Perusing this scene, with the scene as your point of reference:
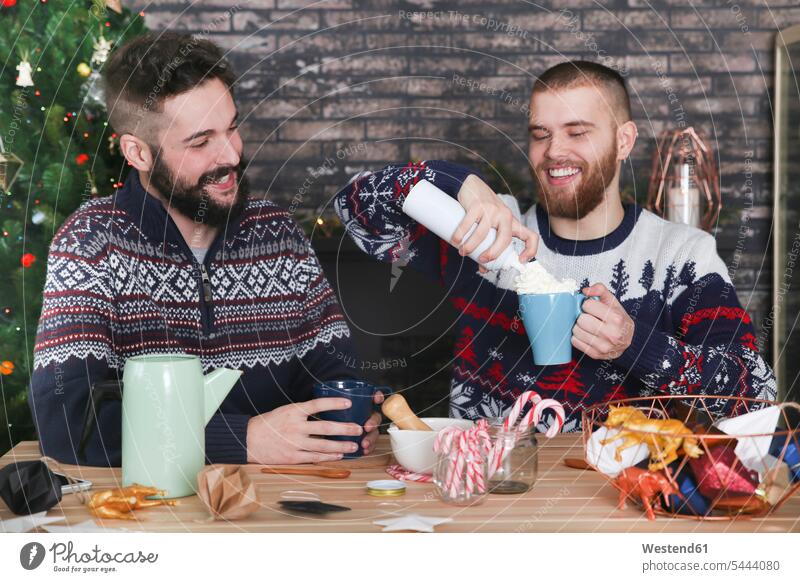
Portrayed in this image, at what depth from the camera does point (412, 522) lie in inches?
35.9

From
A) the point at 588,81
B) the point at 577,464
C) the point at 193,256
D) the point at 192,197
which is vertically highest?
the point at 588,81

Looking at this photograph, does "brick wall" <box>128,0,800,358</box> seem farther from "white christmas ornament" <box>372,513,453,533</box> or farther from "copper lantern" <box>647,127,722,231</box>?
"white christmas ornament" <box>372,513,453,533</box>

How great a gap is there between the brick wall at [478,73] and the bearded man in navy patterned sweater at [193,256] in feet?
3.77

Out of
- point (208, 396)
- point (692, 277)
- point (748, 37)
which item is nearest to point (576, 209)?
point (692, 277)

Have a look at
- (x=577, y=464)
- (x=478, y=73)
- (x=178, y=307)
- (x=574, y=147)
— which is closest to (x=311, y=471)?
(x=577, y=464)

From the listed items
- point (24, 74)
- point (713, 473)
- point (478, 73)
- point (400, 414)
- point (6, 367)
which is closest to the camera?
point (713, 473)

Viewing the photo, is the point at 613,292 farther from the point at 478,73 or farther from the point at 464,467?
the point at 478,73

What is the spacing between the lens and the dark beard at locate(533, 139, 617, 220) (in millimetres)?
1771

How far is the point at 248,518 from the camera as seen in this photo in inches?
37.0

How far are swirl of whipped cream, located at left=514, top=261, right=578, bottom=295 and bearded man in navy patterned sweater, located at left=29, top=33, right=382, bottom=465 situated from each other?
1.85 ft

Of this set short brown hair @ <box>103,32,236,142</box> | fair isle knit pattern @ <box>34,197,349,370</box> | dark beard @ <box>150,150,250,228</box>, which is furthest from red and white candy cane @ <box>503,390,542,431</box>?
short brown hair @ <box>103,32,236,142</box>

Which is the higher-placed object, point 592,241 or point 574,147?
Result: point 574,147

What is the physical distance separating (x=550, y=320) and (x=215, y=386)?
479 mm

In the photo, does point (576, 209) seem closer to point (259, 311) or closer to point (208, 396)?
point (259, 311)
